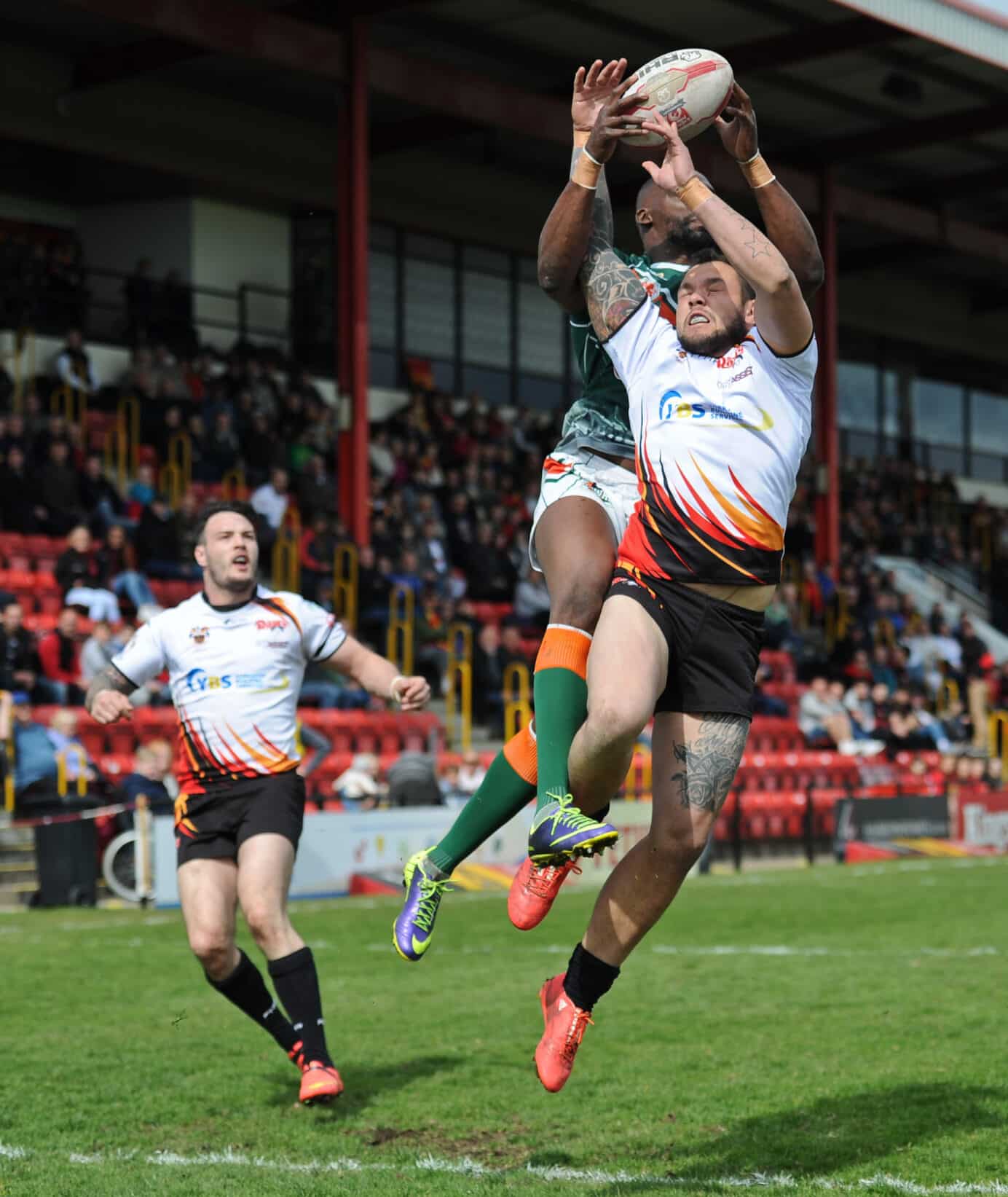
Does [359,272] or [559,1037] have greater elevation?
[359,272]

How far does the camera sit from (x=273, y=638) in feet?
24.2

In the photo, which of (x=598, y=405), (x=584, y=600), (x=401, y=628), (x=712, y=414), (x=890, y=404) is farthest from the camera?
(x=890, y=404)

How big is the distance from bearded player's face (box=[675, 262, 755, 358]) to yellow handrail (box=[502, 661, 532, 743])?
14.6 metres

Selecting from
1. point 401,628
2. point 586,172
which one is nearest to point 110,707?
point 586,172

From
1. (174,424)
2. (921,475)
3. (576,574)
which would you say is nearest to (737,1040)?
(576,574)

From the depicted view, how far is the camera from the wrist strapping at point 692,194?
518 centimetres

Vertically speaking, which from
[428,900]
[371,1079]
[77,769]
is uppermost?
[428,900]

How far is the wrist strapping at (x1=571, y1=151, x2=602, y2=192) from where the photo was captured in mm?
5363

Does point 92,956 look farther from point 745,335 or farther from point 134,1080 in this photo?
point 745,335

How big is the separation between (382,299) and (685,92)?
2422 cm

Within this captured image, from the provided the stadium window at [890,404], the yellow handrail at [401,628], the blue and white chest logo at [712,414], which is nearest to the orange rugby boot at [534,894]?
the blue and white chest logo at [712,414]

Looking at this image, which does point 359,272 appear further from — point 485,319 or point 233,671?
point 233,671

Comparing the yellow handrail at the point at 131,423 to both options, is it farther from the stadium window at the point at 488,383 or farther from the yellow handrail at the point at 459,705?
the stadium window at the point at 488,383

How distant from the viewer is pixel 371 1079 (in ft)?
24.2
